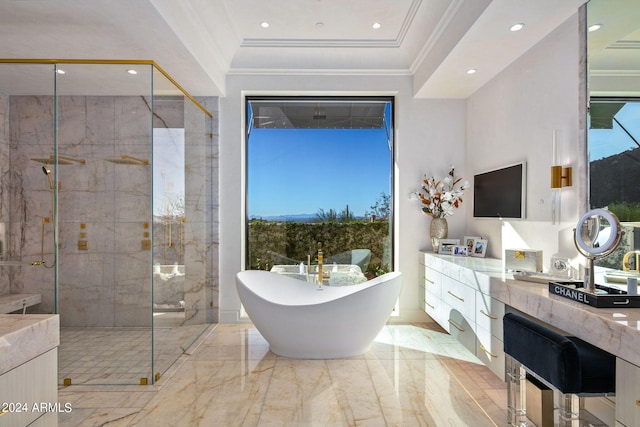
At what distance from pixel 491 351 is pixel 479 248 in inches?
48.3

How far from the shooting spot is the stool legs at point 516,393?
195 cm

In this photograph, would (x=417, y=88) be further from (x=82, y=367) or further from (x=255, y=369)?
(x=82, y=367)

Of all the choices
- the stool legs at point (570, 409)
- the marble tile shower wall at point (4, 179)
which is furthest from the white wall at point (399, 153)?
the stool legs at point (570, 409)

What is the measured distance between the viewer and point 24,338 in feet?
3.91

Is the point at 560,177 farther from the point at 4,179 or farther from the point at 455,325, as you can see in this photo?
the point at 4,179

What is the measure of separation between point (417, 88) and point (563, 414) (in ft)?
10.5

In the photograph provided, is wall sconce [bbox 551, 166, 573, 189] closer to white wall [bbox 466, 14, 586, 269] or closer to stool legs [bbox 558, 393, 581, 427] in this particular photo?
white wall [bbox 466, 14, 586, 269]

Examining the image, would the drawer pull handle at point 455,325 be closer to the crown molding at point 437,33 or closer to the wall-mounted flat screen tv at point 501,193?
the wall-mounted flat screen tv at point 501,193

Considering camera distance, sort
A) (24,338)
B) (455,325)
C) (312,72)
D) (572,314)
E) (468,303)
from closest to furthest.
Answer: (24,338)
(572,314)
(468,303)
(455,325)
(312,72)

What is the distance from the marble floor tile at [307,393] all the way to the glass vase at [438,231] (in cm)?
106

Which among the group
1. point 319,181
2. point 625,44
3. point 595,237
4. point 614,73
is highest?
point 625,44

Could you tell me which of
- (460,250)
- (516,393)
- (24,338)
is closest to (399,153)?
(460,250)

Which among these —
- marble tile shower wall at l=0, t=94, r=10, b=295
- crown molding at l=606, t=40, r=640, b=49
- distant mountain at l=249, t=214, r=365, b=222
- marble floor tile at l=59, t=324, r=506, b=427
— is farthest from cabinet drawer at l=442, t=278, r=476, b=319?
marble tile shower wall at l=0, t=94, r=10, b=295

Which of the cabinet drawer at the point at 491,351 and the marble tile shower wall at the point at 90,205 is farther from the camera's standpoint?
the marble tile shower wall at the point at 90,205
